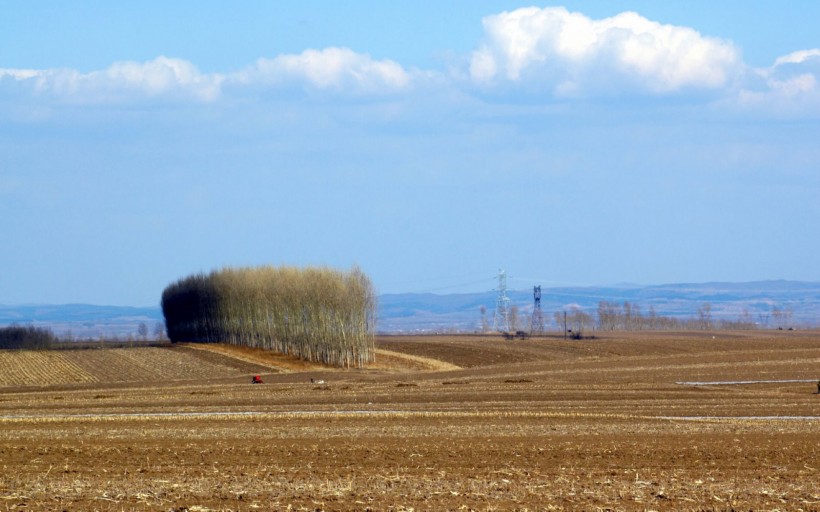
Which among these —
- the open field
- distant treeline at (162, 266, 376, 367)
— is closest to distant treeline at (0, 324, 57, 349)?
distant treeline at (162, 266, 376, 367)

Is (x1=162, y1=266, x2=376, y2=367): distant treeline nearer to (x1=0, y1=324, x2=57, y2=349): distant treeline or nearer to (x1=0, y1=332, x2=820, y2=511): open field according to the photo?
(x1=0, y1=332, x2=820, y2=511): open field

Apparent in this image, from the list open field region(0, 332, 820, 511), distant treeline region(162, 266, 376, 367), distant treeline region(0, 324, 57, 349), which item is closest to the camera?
open field region(0, 332, 820, 511)

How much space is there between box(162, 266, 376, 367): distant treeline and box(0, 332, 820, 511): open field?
18.1 meters

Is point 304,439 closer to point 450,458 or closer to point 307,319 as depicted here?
point 450,458

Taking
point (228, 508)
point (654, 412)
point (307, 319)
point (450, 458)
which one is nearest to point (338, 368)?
point (307, 319)

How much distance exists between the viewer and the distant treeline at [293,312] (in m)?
77.4

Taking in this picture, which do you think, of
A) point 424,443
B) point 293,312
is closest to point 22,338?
point 293,312

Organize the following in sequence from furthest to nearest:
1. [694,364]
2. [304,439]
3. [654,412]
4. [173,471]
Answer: [694,364] < [654,412] < [304,439] < [173,471]

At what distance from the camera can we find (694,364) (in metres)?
66.3

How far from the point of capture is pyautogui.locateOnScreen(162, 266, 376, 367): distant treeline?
77.4m

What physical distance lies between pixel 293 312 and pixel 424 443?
5725cm

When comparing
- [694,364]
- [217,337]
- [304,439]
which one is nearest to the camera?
[304,439]

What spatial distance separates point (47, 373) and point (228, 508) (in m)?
55.4

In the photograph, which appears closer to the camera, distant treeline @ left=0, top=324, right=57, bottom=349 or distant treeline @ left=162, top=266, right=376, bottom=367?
distant treeline @ left=162, top=266, right=376, bottom=367
